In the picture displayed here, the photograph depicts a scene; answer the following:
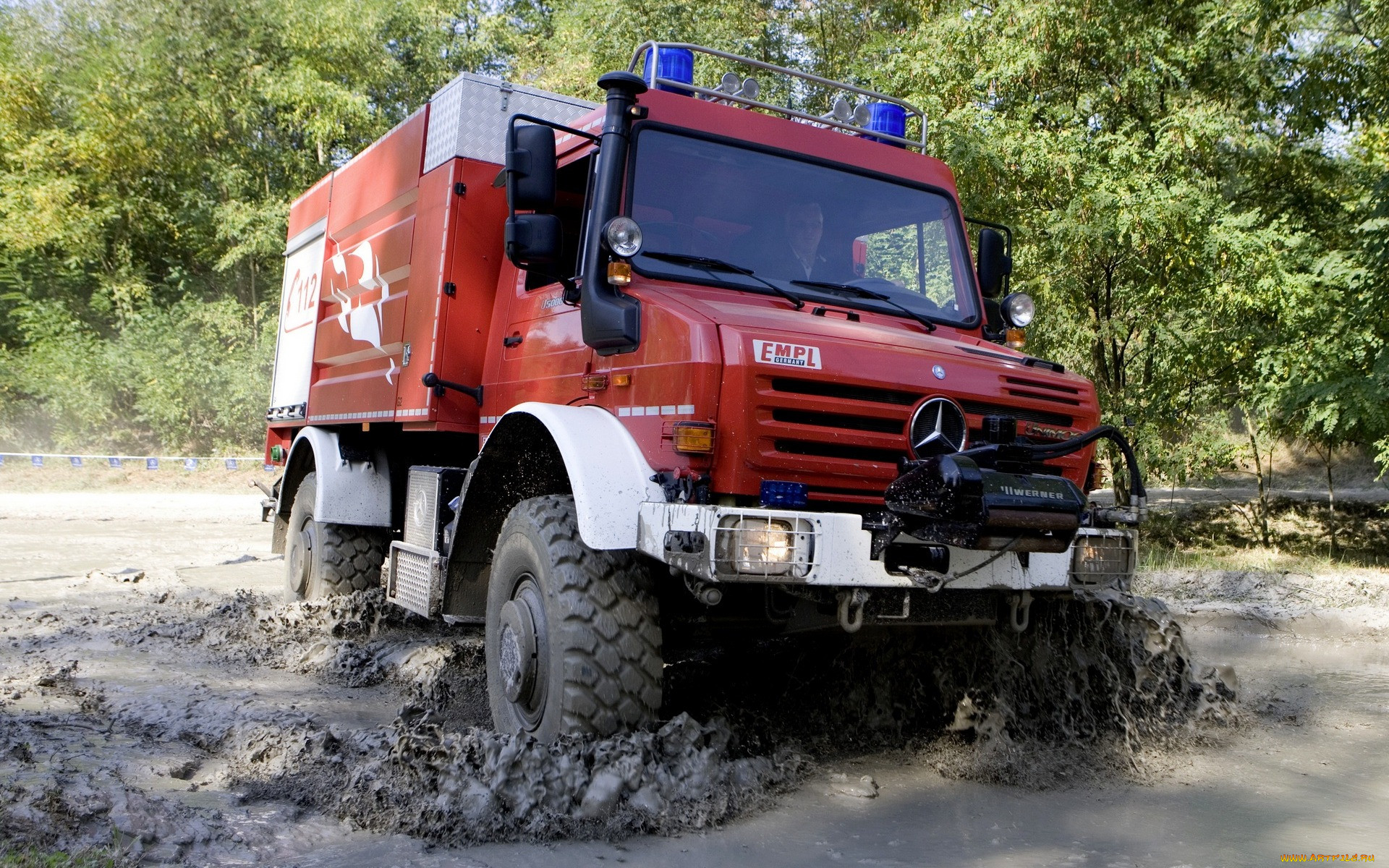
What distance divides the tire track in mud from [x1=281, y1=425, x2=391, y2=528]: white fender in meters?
0.80

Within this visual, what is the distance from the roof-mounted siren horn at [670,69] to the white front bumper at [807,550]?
2050mm

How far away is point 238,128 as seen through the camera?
2650 centimetres

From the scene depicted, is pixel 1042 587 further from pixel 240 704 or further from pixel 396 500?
pixel 396 500

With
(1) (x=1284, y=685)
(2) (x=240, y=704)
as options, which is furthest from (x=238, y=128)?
(1) (x=1284, y=685)

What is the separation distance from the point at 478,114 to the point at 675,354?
2541 mm

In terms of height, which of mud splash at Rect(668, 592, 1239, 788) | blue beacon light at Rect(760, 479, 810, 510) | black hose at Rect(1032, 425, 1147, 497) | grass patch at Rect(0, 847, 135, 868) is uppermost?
black hose at Rect(1032, 425, 1147, 497)

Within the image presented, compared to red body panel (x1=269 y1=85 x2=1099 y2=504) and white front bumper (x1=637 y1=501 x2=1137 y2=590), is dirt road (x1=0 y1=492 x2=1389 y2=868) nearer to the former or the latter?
white front bumper (x1=637 y1=501 x2=1137 y2=590)

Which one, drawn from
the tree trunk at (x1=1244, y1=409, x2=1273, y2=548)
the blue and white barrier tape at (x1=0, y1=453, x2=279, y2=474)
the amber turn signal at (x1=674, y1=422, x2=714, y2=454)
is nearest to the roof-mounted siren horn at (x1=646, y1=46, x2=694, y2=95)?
the amber turn signal at (x1=674, y1=422, x2=714, y2=454)

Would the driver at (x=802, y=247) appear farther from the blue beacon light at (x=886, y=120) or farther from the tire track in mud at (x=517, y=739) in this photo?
the tire track in mud at (x=517, y=739)

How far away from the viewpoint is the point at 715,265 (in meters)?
4.62

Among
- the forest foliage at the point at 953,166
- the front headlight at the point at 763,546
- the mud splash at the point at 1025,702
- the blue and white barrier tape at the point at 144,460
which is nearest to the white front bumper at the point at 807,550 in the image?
the front headlight at the point at 763,546

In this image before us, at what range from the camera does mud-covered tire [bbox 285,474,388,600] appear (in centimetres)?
755

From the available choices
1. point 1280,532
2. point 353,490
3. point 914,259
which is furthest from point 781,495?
point 1280,532

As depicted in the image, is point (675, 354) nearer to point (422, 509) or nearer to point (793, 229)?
point (793, 229)
